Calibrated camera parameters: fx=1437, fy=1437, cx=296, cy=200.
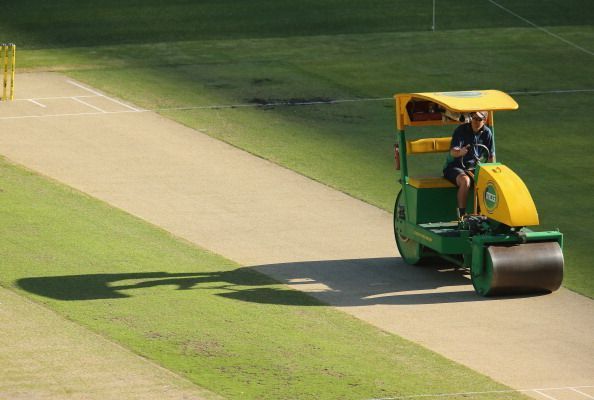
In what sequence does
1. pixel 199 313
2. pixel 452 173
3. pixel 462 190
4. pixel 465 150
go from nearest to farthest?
1. pixel 199 313
2. pixel 462 190
3. pixel 465 150
4. pixel 452 173

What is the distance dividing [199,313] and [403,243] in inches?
156

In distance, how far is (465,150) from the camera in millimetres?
19562

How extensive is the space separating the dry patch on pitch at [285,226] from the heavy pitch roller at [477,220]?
1.03 ft

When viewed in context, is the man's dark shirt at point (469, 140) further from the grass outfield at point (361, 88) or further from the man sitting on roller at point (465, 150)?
the grass outfield at point (361, 88)

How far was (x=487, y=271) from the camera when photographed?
18578 mm

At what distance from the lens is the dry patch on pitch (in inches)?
671

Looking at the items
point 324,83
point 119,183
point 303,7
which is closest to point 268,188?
point 119,183

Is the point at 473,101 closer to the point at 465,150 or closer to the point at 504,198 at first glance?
the point at 465,150

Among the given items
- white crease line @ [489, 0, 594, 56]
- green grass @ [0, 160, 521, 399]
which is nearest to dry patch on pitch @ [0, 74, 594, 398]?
green grass @ [0, 160, 521, 399]

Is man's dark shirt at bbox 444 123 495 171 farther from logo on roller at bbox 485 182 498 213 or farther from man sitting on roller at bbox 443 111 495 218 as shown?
logo on roller at bbox 485 182 498 213

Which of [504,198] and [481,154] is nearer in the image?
[504,198]

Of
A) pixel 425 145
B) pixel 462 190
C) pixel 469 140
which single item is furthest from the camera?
pixel 425 145

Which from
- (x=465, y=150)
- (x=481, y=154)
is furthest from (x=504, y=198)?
(x=481, y=154)

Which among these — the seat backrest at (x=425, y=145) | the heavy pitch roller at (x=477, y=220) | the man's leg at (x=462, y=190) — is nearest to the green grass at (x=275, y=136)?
the heavy pitch roller at (x=477, y=220)
